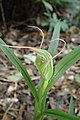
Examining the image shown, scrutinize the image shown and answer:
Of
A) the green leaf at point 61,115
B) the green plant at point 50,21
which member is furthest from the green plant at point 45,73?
the green plant at point 50,21

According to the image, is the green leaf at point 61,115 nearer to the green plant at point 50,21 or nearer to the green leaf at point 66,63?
the green leaf at point 66,63

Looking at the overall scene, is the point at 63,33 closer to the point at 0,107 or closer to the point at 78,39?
the point at 78,39

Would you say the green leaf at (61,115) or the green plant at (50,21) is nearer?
the green leaf at (61,115)

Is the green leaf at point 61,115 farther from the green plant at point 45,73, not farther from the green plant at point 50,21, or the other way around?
the green plant at point 50,21

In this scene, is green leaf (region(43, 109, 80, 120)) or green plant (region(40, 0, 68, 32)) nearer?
green leaf (region(43, 109, 80, 120))

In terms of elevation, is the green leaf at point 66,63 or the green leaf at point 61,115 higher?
the green leaf at point 66,63

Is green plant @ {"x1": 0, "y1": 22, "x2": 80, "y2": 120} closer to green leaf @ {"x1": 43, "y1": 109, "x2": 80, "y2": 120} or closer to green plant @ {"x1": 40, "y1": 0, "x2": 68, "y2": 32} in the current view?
green leaf @ {"x1": 43, "y1": 109, "x2": 80, "y2": 120}

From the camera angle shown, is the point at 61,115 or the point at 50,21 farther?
the point at 50,21

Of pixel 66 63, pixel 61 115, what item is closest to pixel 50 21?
pixel 66 63

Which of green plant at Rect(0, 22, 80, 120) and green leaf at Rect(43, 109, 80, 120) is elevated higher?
green plant at Rect(0, 22, 80, 120)

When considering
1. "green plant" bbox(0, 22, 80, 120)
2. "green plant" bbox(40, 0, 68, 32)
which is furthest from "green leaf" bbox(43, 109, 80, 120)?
"green plant" bbox(40, 0, 68, 32)

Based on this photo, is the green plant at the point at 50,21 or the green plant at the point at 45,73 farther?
the green plant at the point at 50,21

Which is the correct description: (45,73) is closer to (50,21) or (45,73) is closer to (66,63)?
(66,63)
